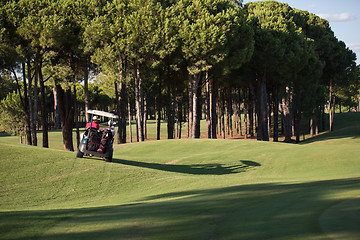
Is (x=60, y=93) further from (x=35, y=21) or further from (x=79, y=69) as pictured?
(x=35, y=21)

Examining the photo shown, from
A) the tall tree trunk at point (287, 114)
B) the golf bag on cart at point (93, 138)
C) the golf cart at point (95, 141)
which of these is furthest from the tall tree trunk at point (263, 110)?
the golf bag on cart at point (93, 138)

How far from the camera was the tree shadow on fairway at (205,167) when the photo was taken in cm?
2161

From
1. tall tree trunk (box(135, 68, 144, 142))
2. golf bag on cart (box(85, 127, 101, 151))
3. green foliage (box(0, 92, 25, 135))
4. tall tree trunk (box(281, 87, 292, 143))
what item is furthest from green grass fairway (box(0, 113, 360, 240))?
green foliage (box(0, 92, 25, 135))

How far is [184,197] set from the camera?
1126cm

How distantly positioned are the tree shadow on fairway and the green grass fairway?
Answer: 0.06 metres

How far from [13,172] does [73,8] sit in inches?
974

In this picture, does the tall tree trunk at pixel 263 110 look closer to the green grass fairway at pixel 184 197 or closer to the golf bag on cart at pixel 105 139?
the green grass fairway at pixel 184 197

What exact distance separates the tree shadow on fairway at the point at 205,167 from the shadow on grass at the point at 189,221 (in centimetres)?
1276

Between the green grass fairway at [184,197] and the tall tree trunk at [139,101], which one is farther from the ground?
the tall tree trunk at [139,101]

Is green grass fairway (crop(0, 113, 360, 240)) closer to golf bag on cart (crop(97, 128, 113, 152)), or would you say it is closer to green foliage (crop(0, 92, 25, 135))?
golf bag on cart (crop(97, 128, 113, 152))

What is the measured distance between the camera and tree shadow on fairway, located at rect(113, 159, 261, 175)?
21.6 meters

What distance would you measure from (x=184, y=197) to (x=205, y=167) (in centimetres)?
1178

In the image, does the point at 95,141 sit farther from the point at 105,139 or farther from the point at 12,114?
the point at 12,114

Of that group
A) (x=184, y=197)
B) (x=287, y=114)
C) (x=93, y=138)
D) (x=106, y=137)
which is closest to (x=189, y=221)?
(x=184, y=197)
